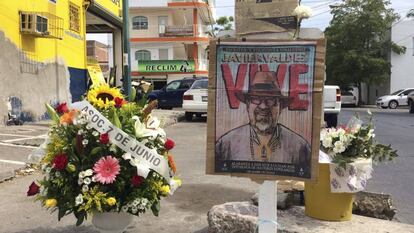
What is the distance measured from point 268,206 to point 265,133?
21.9 inches

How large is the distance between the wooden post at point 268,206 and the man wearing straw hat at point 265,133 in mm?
261

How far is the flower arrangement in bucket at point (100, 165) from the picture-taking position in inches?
164

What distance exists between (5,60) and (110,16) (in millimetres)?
10866

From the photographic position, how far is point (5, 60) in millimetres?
13633

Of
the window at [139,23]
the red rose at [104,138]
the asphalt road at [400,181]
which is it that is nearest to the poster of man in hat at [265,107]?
the red rose at [104,138]

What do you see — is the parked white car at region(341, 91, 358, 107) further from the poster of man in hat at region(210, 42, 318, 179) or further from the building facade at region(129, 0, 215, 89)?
the poster of man in hat at region(210, 42, 318, 179)

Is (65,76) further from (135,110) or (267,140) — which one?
(267,140)

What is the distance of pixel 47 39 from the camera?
1633 cm

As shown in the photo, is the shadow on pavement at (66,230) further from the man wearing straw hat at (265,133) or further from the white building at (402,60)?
the white building at (402,60)

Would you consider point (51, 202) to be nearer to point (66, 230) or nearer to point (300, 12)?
point (66, 230)

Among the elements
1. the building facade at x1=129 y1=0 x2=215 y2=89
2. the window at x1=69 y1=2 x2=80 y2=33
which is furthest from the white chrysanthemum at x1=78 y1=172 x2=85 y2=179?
the building facade at x1=129 y1=0 x2=215 y2=89

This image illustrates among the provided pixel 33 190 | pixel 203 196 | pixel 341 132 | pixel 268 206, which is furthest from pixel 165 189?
pixel 203 196

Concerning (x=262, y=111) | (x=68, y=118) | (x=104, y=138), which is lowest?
(x=104, y=138)

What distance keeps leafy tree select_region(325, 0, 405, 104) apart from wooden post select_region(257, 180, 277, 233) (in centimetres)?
4014
